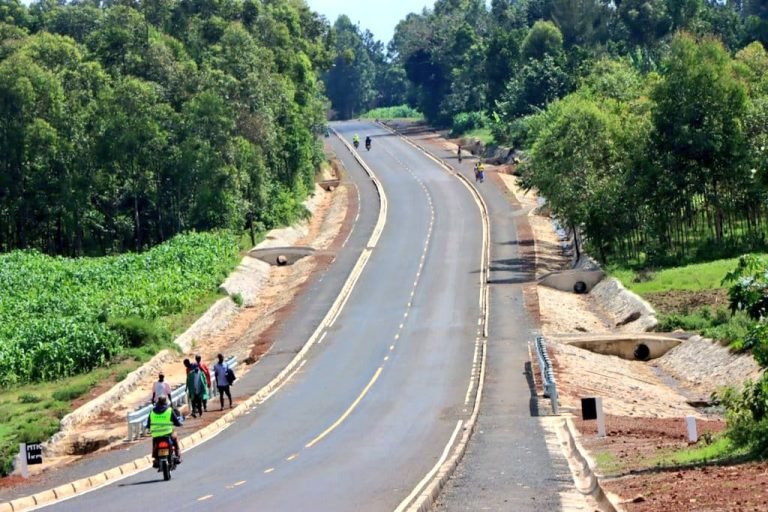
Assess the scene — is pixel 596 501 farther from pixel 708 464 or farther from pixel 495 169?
pixel 495 169

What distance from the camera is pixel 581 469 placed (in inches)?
1114

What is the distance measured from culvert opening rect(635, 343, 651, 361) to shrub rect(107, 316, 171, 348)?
19710 mm

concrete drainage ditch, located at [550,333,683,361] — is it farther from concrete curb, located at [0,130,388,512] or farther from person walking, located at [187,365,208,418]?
person walking, located at [187,365,208,418]

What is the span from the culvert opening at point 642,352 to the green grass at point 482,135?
8399 centimetres

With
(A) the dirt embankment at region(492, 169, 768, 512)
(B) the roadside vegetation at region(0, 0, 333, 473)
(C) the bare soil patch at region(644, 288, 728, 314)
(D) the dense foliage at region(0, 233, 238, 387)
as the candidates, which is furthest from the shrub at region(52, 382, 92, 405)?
(C) the bare soil patch at region(644, 288, 728, 314)

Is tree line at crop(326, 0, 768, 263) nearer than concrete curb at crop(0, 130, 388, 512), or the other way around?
concrete curb at crop(0, 130, 388, 512)

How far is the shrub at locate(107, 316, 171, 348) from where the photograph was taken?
186ft

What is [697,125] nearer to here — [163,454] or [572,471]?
[572,471]

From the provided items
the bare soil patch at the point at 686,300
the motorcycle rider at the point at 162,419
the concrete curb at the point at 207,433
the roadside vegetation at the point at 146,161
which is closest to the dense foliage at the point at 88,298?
the roadside vegetation at the point at 146,161

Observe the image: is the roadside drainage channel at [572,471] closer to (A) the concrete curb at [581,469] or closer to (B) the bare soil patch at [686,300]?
(A) the concrete curb at [581,469]


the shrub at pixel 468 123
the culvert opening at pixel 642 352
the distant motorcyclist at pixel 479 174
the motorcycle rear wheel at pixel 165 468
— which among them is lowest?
the culvert opening at pixel 642 352

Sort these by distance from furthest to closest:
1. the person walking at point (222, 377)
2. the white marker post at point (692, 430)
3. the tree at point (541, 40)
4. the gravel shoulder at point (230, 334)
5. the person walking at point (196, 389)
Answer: the tree at point (541, 40) → the person walking at point (222, 377) → the gravel shoulder at point (230, 334) → the person walking at point (196, 389) → the white marker post at point (692, 430)

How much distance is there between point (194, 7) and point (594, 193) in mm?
47485

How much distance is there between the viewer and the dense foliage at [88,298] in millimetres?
53812
